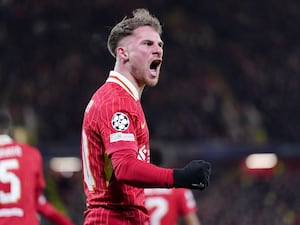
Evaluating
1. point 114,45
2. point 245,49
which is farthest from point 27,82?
point 114,45

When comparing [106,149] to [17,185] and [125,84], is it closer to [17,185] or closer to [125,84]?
[125,84]

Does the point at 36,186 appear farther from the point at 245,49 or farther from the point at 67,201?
the point at 245,49

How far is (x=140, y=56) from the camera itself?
11.7 ft

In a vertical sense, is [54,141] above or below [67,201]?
above

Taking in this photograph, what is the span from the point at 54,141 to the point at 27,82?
124cm

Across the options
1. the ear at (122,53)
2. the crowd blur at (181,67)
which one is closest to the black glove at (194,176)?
the ear at (122,53)

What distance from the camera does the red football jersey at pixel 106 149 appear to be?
3363 mm

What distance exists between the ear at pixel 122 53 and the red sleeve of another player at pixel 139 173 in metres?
0.55

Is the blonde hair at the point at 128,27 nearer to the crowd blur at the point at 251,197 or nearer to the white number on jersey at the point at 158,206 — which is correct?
the white number on jersey at the point at 158,206

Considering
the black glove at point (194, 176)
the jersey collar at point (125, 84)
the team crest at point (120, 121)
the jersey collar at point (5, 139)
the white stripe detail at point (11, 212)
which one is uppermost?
the jersey collar at point (5, 139)

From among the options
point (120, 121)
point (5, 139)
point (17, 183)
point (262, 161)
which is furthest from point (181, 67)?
point (120, 121)

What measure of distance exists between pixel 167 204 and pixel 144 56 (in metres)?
2.92

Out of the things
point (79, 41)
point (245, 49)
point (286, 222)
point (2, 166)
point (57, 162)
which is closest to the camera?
point (2, 166)

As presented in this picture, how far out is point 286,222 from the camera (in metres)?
9.34
